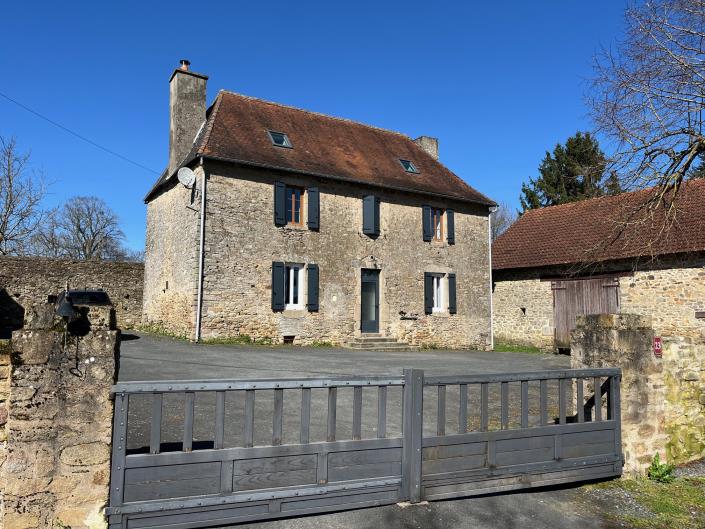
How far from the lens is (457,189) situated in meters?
20.3

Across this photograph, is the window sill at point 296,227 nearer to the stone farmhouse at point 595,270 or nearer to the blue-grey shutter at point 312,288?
the blue-grey shutter at point 312,288

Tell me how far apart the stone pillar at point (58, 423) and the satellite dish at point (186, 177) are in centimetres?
1193

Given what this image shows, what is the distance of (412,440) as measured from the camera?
4355 mm

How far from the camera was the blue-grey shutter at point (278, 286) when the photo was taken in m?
15.7

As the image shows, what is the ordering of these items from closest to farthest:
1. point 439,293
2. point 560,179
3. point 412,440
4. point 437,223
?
point 412,440 < point 439,293 < point 437,223 < point 560,179

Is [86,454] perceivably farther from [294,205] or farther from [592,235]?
[592,235]

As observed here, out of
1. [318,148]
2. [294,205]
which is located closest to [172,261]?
[294,205]

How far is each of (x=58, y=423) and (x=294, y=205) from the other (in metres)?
13.4

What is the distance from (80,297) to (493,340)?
14596 millimetres

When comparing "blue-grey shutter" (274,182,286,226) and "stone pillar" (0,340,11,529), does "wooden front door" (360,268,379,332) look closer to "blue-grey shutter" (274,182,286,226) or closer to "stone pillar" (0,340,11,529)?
"blue-grey shutter" (274,182,286,226)

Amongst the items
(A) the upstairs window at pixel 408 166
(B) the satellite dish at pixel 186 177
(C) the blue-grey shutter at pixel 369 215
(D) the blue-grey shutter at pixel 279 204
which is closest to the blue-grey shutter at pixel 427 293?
(C) the blue-grey shutter at pixel 369 215

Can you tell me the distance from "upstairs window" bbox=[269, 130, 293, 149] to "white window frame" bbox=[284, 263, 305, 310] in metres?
4.09

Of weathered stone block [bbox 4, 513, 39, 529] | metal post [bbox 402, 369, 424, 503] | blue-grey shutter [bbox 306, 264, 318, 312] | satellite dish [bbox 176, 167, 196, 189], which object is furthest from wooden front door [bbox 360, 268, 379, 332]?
weathered stone block [bbox 4, 513, 39, 529]

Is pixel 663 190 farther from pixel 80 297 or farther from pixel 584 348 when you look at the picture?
pixel 80 297
